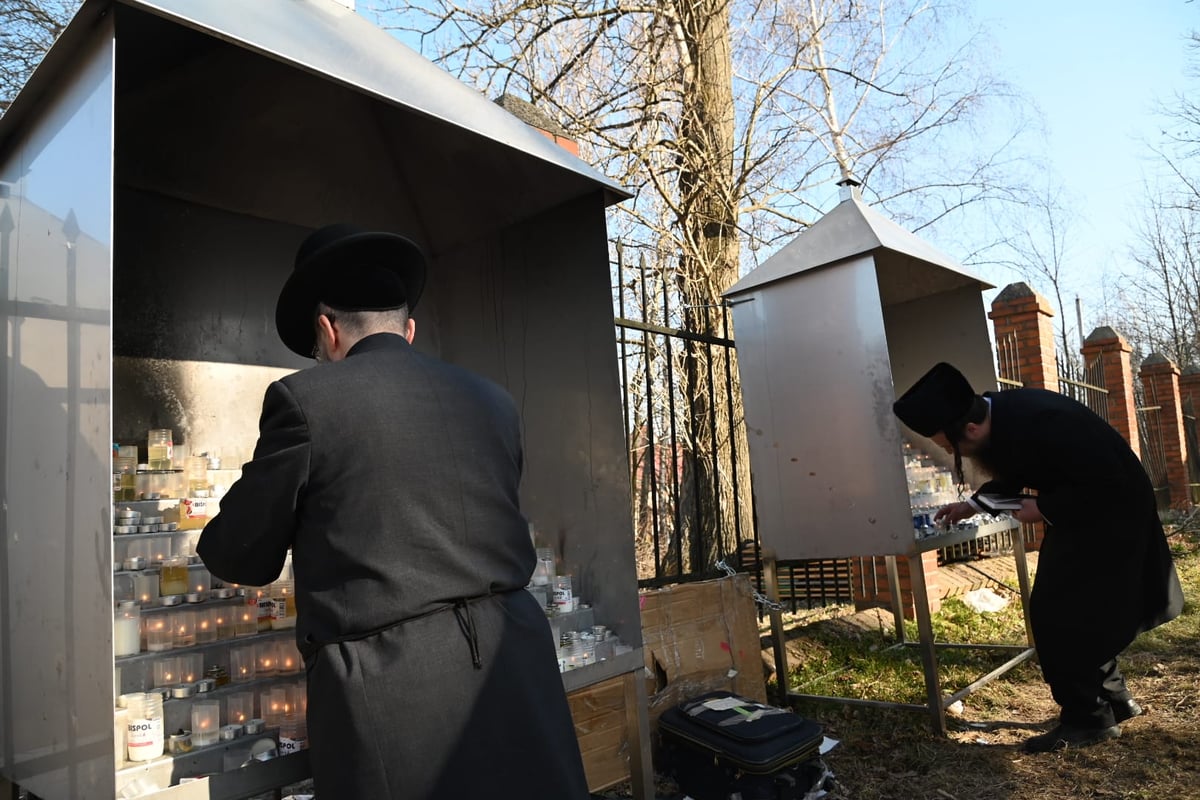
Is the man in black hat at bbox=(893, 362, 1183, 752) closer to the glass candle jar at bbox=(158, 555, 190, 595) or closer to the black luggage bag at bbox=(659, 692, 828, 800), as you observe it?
the black luggage bag at bbox=(659, 692, 828, 800)

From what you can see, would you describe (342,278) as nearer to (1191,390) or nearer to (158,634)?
(158,634)

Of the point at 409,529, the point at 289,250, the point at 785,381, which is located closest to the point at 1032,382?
the point at 785,381

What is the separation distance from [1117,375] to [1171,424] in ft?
11.2

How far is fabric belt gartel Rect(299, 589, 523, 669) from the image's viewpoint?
173cm

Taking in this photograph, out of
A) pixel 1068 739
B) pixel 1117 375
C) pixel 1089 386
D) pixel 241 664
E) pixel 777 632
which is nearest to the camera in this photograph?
pixel 241 664

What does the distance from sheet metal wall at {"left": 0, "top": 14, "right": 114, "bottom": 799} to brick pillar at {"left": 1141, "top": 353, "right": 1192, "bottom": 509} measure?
16068 millimetres

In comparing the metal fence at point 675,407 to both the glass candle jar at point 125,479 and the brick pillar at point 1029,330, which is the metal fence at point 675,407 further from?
the brick pillar at point 1029,330

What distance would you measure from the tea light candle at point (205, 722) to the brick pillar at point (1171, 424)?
15.9 metres

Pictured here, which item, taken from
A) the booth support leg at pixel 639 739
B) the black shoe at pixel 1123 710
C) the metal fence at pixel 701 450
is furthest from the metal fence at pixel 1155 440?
the booth support leg at pixel 639 739

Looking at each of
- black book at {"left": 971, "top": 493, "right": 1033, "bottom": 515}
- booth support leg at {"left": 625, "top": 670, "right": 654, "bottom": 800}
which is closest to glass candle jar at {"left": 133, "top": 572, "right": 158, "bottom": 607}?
booth support leg at {"left": 625, "top": 670, "right": 654, "bottom": 800}

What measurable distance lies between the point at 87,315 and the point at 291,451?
1.92 feet

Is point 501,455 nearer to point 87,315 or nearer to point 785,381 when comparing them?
point 87,315

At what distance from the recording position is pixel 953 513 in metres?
4.54

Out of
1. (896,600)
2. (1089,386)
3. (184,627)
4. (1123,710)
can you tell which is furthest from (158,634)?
(1089,386)
